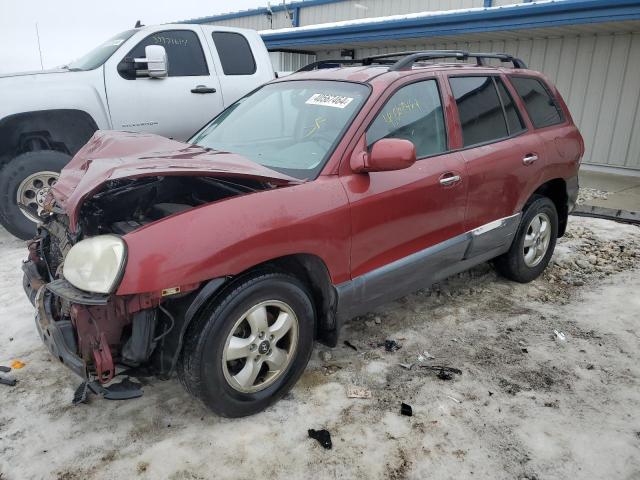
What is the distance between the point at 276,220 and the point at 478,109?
2.05 metres

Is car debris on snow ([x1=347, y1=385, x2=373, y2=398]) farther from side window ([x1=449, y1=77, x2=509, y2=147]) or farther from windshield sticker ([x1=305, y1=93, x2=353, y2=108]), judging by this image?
side window ([x1=449, y1=77, x2=509, y2=147])

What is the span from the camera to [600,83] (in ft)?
29.5

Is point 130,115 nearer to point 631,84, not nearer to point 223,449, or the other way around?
point 223,449

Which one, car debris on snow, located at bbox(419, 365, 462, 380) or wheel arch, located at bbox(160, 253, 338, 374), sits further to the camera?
car debris on snow, located at bbox(419, 365, 462, 380)

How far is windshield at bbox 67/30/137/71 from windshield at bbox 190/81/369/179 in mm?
2631

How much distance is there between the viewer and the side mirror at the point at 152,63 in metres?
5.35

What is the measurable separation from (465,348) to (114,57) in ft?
15.7

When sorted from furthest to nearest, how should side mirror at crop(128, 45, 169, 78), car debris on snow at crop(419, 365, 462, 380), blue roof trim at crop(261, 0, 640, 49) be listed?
blue roof trim at crop(261, 0, 640, 49) < side mirror at crop(128, 45, 169, 78) < car debris on snow at crop(419, 365, 462, 380)

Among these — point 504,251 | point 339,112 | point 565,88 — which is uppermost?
point 339,112

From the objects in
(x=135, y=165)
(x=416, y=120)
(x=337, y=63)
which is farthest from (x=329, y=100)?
(x=135, y=165)

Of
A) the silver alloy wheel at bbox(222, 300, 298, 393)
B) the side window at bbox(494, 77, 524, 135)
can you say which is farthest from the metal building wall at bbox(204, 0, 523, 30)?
the silver alloy wheel at bbox(222, 300, 298, 393)

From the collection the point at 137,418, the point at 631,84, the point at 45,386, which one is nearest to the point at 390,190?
the point at 137,418

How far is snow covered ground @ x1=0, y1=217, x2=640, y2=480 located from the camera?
2416 mm

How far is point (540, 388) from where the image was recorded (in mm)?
3055
